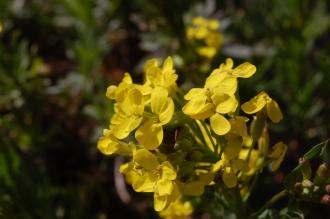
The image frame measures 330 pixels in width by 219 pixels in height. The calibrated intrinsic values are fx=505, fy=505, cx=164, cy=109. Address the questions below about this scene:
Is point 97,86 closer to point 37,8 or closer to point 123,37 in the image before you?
point 123,37

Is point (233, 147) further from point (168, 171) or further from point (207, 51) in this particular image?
point (207, 51)

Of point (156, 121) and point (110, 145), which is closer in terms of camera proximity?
point (156, 121)

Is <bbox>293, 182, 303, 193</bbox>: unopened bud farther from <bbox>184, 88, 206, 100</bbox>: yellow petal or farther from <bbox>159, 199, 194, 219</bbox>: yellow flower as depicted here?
<bbox>159, 199, 194, 219</bbox>: yellow flower

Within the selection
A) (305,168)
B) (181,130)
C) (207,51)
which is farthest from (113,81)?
(305,168)

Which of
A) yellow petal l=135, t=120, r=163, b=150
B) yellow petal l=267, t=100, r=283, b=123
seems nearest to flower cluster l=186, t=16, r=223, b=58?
yellow petal l=267, t=100, r=283, b=123

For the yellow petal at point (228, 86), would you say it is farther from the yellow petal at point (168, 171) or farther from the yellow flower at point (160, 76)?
the yellow petal at point (168, 171)

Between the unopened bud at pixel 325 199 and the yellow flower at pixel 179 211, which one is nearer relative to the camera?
the unopened bud at pixel 325 199

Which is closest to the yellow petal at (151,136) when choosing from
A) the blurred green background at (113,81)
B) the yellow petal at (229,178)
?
the yellow petal at (229,178)

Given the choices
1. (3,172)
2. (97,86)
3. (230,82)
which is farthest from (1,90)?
(230,82)
